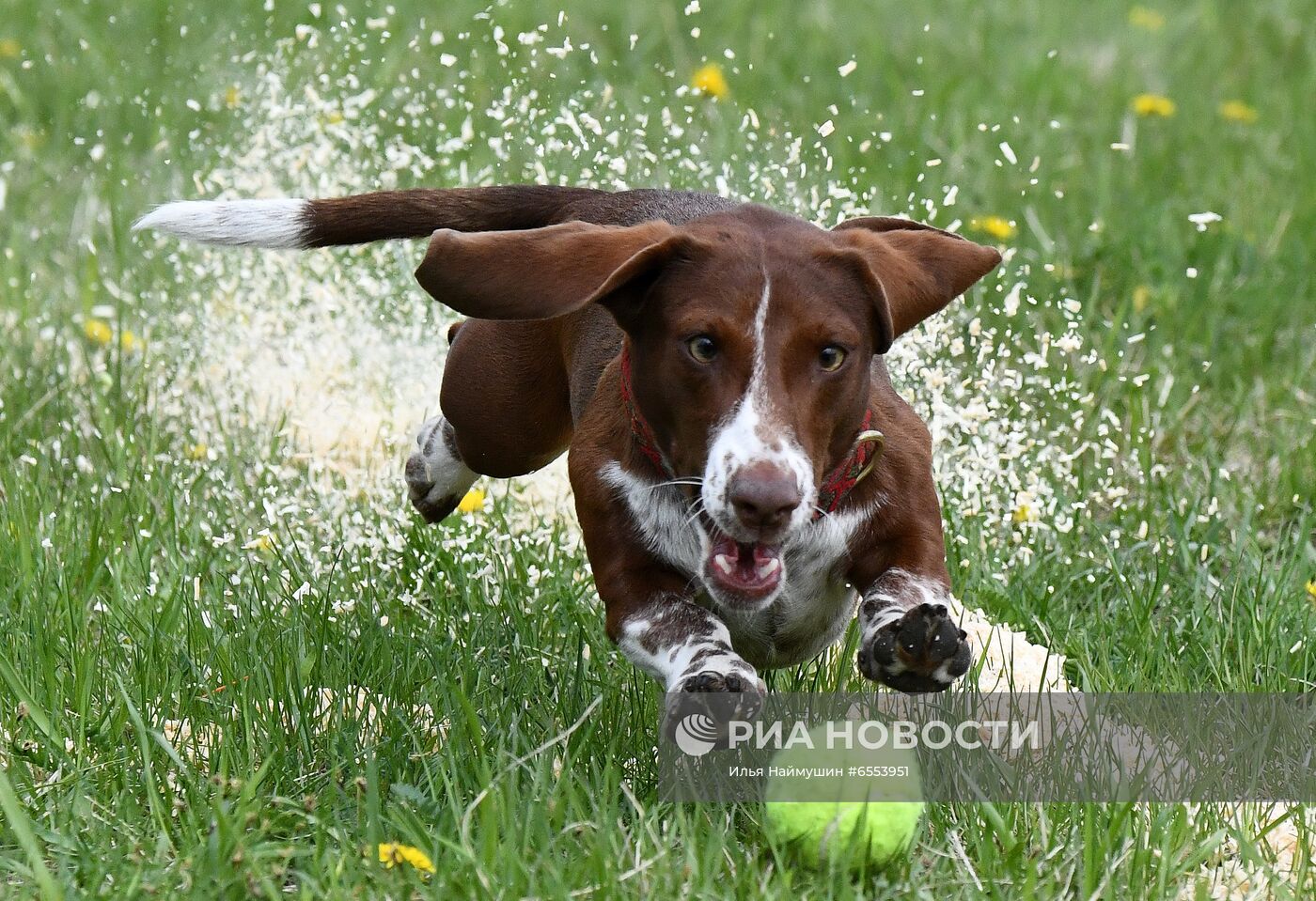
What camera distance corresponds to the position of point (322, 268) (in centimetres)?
591

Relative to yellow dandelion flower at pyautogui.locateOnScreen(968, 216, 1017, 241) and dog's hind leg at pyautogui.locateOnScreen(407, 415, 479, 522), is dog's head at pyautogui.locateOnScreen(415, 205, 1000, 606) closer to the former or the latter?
dog's hind leg at pyautogui.locateOnScreen(407, 415, 479, 522)

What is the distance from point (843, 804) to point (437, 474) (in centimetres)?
194

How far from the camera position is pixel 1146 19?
8469 millimetres

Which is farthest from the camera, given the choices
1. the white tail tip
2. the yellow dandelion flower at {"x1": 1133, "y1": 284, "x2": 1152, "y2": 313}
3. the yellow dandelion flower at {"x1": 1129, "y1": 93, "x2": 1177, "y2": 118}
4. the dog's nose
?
the yellow dandelion flower at {"x1": 1129, "y1": 93, "x2": 1177, "y2": 118}

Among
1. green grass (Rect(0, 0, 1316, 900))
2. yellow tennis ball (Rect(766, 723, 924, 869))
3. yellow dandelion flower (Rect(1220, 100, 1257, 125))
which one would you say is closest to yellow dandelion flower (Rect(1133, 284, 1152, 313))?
green grass (Rect(0, 0, 1316, 900))

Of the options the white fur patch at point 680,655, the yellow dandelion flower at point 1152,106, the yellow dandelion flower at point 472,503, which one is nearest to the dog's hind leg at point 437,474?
the yellow dandelion flower at point 472,503

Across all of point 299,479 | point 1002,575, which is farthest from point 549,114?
point 1002,575

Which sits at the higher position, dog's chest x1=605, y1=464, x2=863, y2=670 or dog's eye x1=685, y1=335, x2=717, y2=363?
dog's eye x1=685, y1=335, x2=717, y2=363

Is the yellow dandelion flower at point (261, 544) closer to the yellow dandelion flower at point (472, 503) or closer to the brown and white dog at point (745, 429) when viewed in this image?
the yellow dandelion flower at point (472, 503)

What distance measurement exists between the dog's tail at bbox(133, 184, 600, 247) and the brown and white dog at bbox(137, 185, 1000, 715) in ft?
1.57

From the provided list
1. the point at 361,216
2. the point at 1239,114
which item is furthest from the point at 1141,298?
the point at 361,216

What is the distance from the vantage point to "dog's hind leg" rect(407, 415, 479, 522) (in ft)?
15.4

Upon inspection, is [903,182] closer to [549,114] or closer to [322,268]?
[549,114]

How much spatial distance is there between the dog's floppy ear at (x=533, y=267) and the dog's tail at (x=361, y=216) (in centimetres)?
62
